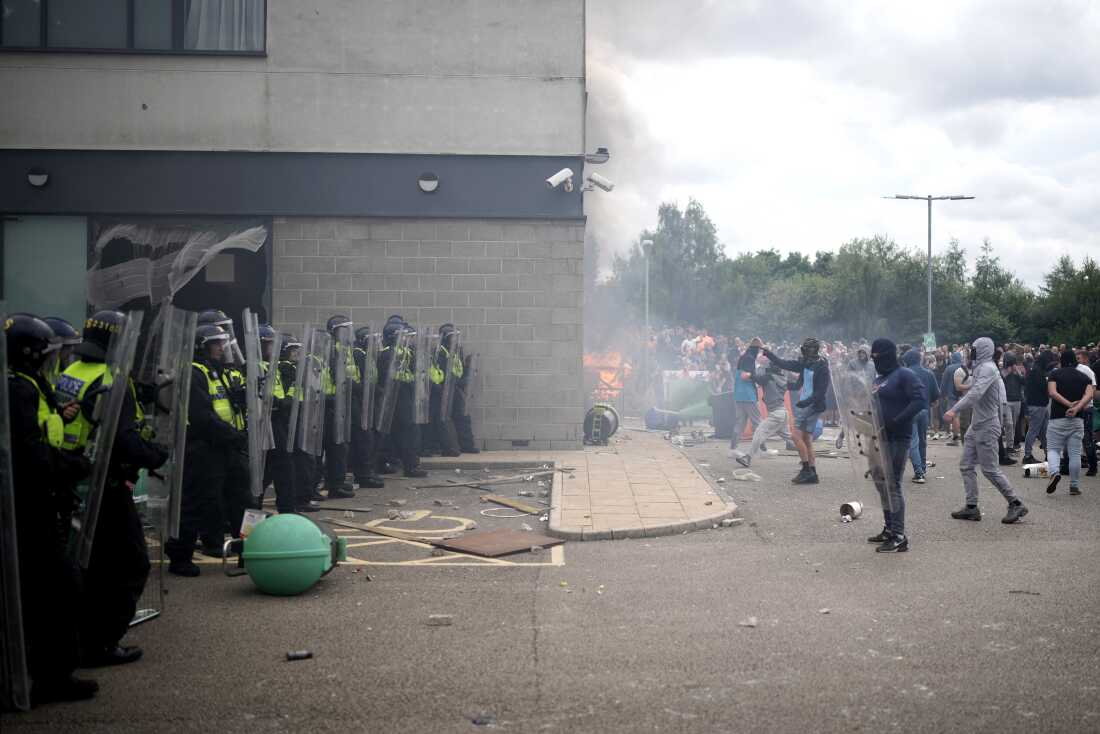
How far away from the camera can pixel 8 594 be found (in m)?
4.71

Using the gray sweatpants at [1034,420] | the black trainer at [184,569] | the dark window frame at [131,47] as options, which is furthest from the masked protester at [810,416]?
the dark window frame at [131,47]

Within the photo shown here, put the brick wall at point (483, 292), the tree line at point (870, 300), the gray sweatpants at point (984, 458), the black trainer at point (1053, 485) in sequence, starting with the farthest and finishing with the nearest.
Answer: the tree line at point (870, 300)
the brick wall at point (483, 292)
the black trainer at point (1053, 485)
the gray sweatpants at point (984, 458)

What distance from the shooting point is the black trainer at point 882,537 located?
369 inches

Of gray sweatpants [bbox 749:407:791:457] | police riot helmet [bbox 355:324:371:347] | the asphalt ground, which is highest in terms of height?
police riot helmet [bbox 355:324:371:347]

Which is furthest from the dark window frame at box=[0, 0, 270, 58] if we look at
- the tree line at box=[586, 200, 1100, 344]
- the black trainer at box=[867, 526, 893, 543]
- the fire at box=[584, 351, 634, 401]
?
the tree line at box=[586, 200, 1100, 344]

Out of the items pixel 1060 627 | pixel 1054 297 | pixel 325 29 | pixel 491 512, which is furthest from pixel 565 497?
pixel 1054 297

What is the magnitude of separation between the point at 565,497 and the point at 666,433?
1047cm

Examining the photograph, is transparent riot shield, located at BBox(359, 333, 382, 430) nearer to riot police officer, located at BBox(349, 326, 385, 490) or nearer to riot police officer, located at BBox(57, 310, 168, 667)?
riot police officer, located at BBox(349, 326, 385, 490)

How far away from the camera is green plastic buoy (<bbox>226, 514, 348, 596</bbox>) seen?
7352 millimetres

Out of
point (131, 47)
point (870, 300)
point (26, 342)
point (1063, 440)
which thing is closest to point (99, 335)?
point (26, 342)

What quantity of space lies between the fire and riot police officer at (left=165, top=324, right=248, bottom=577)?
16184 millimetres

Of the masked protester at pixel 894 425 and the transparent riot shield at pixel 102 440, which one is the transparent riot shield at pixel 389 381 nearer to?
the masked protester at pixel 894 425

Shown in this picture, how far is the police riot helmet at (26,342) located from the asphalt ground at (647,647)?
5.36ft

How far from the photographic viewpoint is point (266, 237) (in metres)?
17.1
